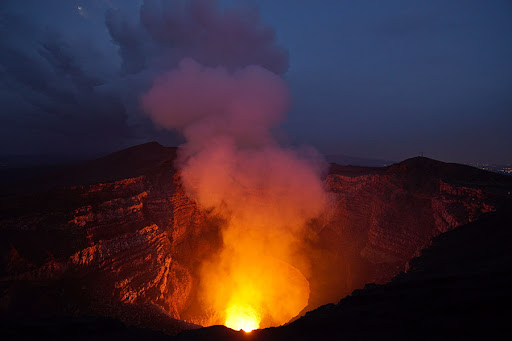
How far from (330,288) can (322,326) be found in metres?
14.0

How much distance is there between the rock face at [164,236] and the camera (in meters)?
9.55

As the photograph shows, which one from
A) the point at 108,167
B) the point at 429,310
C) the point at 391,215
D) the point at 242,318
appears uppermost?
the point at 108,167

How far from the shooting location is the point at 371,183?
20.9 metres

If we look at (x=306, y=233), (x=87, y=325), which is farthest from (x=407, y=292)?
(x=306, y=233)

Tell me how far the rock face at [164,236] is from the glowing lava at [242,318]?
417 cm

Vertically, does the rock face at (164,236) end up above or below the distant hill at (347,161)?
below

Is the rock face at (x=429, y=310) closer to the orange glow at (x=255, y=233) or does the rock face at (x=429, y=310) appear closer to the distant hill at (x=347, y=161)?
the orange glow at (x=255, y=233)

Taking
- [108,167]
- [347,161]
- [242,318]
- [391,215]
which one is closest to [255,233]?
[242,318]

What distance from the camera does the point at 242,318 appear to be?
20.0 meters

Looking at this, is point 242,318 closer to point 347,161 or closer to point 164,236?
point 164,236

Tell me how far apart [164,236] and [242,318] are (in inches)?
455

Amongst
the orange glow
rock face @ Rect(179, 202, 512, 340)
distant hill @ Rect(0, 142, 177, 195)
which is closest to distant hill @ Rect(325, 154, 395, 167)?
distant hill @ Rect(0, 142, 177, 195)

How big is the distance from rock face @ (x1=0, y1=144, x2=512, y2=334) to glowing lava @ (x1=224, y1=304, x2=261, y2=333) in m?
4.17

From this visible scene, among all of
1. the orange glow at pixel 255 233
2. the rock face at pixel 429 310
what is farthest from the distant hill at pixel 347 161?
the rock face at pixel 429 310
